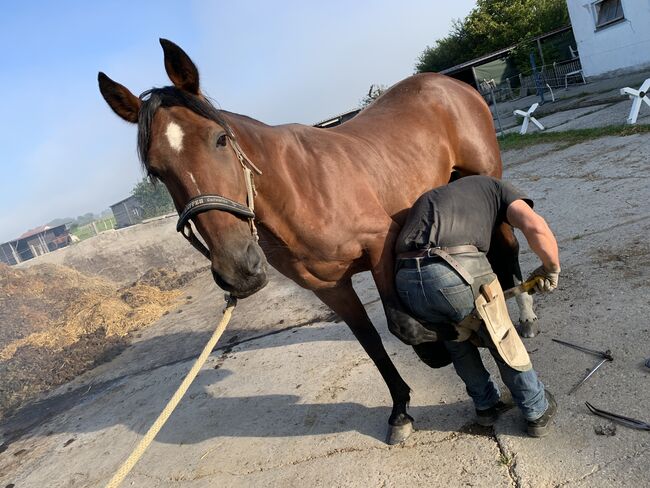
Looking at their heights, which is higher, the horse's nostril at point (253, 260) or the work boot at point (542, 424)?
the horse's nostril at point (253, 260)

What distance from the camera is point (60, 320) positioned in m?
7.39

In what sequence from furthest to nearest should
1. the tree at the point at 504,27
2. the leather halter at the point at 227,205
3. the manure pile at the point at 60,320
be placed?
the tree at the point at 504,27
the manure pile at the point at 60,320
the leather halter at the point at 227,205

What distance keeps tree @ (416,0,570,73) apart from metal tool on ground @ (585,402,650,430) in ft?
71.2

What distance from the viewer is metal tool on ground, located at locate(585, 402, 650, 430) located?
202 cm

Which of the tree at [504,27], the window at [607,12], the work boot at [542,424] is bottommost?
the work boot at [542,424]

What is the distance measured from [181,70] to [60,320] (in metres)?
6.63

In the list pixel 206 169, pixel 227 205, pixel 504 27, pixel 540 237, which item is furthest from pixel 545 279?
pixel 504 27

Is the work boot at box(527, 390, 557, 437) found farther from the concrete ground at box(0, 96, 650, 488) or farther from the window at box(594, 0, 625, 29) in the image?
the window at box(594, 0, 625, 29)

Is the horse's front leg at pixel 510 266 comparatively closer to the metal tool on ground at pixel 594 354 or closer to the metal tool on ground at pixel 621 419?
the metal tool on ground at pixel 594 354

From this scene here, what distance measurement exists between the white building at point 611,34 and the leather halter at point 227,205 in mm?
15391

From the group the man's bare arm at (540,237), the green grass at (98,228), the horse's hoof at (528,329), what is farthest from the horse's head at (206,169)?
the green grass at (98,228)

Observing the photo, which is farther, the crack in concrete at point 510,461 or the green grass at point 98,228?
the green grass at point 98,228

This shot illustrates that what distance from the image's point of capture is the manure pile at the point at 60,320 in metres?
5.53

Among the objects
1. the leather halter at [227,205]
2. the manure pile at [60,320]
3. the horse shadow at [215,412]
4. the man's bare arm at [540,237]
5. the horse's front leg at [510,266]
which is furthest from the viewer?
the manure pile at [60,320]
